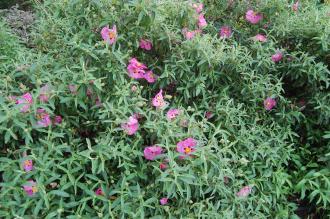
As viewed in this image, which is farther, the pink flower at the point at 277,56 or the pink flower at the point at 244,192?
the pink flower at the point at 277,56

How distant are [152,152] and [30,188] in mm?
637

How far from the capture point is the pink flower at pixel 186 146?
2.38 meters

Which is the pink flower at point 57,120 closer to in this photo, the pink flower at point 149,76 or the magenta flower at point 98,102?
the magenta flower at point 98,102

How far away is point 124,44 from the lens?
9.20ft

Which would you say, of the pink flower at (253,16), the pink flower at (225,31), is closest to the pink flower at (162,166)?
the pink flower at (225,31)

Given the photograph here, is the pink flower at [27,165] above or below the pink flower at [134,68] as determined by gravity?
below

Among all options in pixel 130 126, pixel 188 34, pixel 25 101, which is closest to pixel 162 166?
pixel 130 126

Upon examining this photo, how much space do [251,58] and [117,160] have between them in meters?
1.20

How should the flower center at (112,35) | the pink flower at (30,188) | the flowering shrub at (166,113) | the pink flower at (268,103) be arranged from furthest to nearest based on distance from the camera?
the pink flower at (268,103), the flower center at (112,35), the flowering shrub at (166,113), the pink flower at (30,188)

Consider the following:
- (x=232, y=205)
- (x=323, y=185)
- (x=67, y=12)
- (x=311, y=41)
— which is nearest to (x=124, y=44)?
(x=67, y=12)

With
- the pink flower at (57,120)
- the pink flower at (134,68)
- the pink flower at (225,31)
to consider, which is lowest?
the pink flower at (57,120)

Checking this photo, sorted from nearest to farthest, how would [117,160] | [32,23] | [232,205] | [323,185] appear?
[117,160]
[232,205]
[323,185]
[32,23]

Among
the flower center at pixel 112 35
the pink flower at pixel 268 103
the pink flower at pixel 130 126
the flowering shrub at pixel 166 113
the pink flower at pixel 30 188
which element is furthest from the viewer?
the pink flower at pixel 268 103

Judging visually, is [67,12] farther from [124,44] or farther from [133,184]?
→ [133,184]
